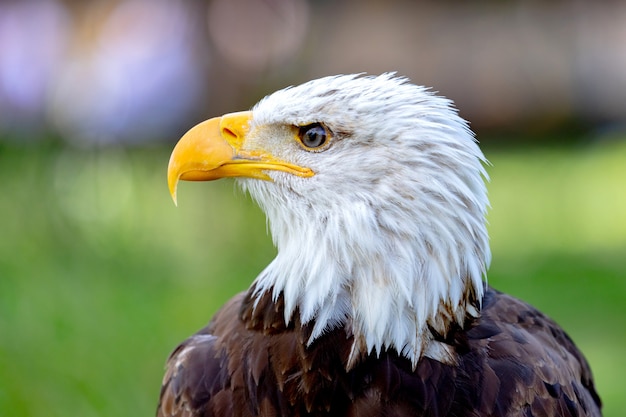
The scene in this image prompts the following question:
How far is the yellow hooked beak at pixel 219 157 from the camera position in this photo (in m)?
2.50

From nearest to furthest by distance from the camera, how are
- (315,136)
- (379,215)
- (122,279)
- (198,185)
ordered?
(379,215) < (315,136) < (122,279) < (198,185)

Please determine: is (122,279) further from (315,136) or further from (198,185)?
(315,136)

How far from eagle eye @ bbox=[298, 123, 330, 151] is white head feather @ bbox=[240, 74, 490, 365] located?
24 millimetres

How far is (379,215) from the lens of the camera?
2.36 m

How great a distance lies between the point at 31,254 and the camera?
371 centimetres

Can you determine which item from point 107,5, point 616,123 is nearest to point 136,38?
point 107,5

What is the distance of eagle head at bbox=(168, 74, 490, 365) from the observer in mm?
2369

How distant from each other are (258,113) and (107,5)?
1211 cm

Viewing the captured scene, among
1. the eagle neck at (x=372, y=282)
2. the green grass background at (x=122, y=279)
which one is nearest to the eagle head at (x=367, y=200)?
the eagle neck at (x=372, y=282)

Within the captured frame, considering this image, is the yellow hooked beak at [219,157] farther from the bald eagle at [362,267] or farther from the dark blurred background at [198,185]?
the dark blurred background at [198,185]

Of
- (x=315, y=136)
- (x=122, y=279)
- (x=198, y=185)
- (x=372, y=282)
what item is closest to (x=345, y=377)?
(x=372, y=282)

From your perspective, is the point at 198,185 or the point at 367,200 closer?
the point at 367,200

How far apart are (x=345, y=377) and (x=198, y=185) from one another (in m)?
3.75

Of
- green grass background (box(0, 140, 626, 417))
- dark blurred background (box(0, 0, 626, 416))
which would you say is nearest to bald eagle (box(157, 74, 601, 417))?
green grass background (box(0, 140, 626, 417))
